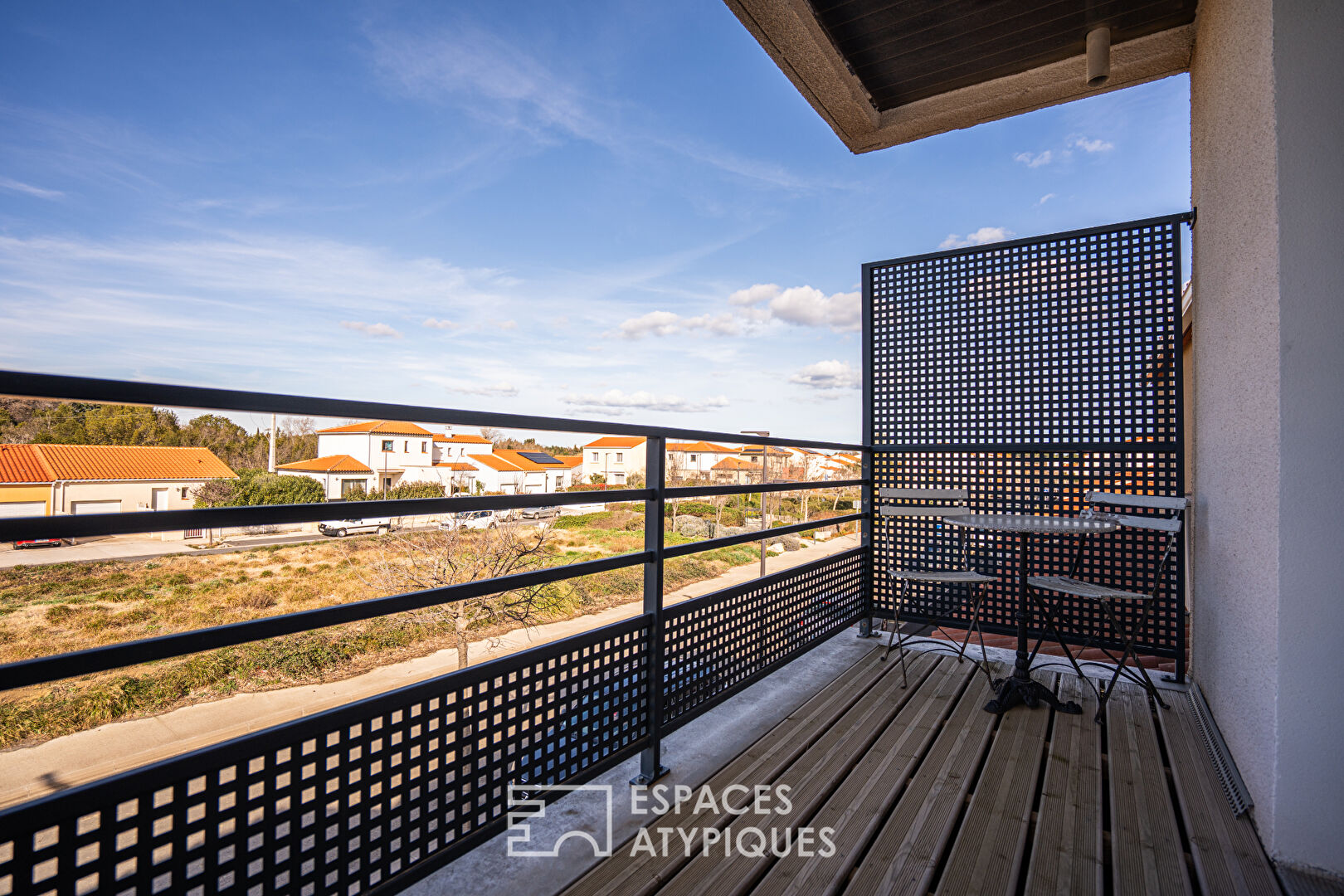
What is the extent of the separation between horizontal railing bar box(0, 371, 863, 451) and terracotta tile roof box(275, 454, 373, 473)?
1.70 meters

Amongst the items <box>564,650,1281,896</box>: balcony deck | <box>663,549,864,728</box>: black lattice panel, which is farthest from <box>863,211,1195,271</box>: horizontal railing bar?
<box>564,650,1281,896</box>: balcony deck

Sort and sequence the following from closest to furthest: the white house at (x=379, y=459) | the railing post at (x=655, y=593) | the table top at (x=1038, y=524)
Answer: the railing post at (x=655, y=593), the table top at (x=1038, y=524), the white house at (x=379, y=459)

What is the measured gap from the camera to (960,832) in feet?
5.61

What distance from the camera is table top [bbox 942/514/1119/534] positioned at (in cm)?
260

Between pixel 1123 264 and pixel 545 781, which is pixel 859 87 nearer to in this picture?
pixel 1123 264

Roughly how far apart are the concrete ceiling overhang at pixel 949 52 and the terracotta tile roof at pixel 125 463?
3.01 meters

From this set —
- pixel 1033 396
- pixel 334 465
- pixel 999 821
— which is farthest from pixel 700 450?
pixel 999 821

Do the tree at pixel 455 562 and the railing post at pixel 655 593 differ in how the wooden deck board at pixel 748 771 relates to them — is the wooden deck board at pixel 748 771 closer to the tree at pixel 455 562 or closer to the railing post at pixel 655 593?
the railing post at pixel 655 593

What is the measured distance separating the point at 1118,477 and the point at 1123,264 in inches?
46.9

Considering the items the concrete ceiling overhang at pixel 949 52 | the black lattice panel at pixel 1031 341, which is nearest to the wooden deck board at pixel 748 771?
the black lattice panel at pixel 1031 341

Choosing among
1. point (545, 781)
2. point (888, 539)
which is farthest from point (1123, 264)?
point (545, 781)

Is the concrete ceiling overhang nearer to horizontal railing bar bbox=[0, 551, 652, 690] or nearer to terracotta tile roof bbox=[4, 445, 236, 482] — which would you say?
horizontal railing bar bbox=[0, 551, 652, 690]

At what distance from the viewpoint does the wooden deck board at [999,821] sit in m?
1.51

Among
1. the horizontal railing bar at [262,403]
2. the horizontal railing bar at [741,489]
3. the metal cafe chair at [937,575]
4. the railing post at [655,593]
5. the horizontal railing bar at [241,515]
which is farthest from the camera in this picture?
the metal cafe chair at [937,575]
